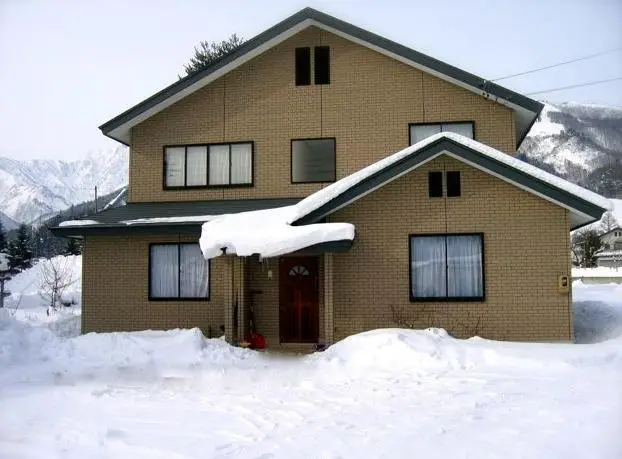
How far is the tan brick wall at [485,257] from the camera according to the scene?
37.5 feet

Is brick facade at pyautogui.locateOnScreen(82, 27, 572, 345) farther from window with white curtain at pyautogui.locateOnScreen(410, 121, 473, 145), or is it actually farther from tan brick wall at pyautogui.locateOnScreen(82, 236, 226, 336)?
window with white curtain at pyautogui.locateOnScreen(410, 121, 473, 145)

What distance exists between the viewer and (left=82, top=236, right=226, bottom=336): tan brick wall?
46.2ft

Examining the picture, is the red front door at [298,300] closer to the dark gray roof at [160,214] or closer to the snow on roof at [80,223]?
the dark gray roof at [160,214]

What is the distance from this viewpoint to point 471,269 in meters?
11.8

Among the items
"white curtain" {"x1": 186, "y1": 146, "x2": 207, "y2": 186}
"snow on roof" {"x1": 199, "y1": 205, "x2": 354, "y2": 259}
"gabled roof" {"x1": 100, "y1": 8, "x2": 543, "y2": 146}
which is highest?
"gabled roof" {"x1": 100, "y1": 8, "x2": 543, "y2": 146}

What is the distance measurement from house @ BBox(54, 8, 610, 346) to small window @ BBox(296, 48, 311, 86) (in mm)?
41

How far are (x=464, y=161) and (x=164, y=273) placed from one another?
8.01m

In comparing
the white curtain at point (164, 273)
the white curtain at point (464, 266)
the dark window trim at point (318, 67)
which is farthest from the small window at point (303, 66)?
the white curtain at point (464, 266)

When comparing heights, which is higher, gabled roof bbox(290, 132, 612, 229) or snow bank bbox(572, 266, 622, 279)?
gabled roof bbox(290, 132, 612, 229)

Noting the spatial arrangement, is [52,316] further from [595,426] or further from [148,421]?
[595,426]

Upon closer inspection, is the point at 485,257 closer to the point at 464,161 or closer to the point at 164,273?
the point at 464,161

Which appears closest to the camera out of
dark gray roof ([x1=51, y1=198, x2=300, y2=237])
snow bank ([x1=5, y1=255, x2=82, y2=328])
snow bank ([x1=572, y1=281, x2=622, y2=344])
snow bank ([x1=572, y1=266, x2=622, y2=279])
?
snow bank ([x1=572, y1=281, x2=622, y2=344])

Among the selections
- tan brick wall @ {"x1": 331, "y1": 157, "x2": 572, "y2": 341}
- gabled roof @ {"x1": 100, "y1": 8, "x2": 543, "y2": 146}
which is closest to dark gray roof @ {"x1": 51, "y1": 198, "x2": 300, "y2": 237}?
gabled roof @ {"x1": 100, "y1": 8, "x2": 543, "y2": 146}

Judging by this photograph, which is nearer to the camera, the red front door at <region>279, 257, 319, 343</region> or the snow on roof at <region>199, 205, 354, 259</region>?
the snow on roof at <region>199, 205, 354, 259</region>
